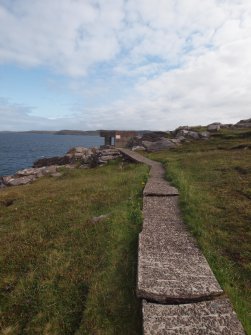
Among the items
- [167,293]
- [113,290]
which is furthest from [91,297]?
[167,293]

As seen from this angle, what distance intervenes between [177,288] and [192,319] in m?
0.86

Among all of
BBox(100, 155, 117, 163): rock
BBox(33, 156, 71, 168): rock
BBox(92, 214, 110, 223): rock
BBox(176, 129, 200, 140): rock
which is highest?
BBox(176, 129, 200, 140): rock

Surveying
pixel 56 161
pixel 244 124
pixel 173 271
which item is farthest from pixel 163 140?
pixel 173 271

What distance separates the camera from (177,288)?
572 centimetres

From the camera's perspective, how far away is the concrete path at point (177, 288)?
4777mm

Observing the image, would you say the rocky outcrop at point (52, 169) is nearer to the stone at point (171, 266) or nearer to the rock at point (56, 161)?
the rock at point (56, 161)

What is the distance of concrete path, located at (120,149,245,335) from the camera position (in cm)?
478

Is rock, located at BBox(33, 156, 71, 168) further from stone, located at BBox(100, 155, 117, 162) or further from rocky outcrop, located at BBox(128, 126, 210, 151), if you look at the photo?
rocky outcrop, located at BBox(128, 126, 210, 151)

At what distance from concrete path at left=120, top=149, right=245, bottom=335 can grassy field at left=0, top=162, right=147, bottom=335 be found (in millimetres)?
478

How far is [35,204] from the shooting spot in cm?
1448

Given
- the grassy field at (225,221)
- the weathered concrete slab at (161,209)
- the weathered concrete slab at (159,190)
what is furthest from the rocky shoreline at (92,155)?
the weathered concrete slab at (161,209)

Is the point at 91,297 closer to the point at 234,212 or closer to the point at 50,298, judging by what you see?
the point at 50,298

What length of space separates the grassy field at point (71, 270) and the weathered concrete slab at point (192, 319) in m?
0.55

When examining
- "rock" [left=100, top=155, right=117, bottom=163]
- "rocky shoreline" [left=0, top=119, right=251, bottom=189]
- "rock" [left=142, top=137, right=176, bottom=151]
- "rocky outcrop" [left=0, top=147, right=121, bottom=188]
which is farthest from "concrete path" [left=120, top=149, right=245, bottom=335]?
"rock" [left=142, top=137, right=176, bottom=151]
